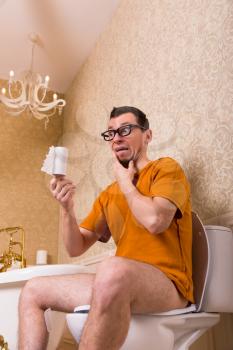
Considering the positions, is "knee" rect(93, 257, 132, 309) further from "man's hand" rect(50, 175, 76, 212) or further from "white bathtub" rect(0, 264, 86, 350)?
"white bathtub" rect(0, 264, 86, 350)

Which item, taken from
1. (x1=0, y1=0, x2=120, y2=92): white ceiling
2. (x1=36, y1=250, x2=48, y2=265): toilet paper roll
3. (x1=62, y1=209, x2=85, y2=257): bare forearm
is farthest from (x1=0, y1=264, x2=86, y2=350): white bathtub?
(x1=0, y1=0, x2=120, y2=92): white ceiling

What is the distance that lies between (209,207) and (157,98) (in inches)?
25.9

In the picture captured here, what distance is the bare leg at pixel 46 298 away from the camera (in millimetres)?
1064

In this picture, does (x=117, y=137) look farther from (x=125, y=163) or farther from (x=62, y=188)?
(x=62, y=188)

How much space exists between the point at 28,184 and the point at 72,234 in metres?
1.69

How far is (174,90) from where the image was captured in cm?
167

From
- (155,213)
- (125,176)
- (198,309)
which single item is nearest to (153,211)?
(155,213)

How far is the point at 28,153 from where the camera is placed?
309 cm

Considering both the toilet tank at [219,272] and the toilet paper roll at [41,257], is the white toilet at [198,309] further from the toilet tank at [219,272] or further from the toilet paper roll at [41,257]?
the toilet paper roll at [41,257]

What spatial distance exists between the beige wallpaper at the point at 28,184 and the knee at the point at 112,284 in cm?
Answer: 213

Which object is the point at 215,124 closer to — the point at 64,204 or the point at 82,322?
the point at 64,204

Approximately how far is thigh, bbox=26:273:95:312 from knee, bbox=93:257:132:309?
0.23m

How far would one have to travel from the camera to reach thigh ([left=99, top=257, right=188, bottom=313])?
904 millimetres

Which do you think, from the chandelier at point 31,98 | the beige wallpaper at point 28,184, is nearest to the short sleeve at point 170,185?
the chandelier at point 31,98
